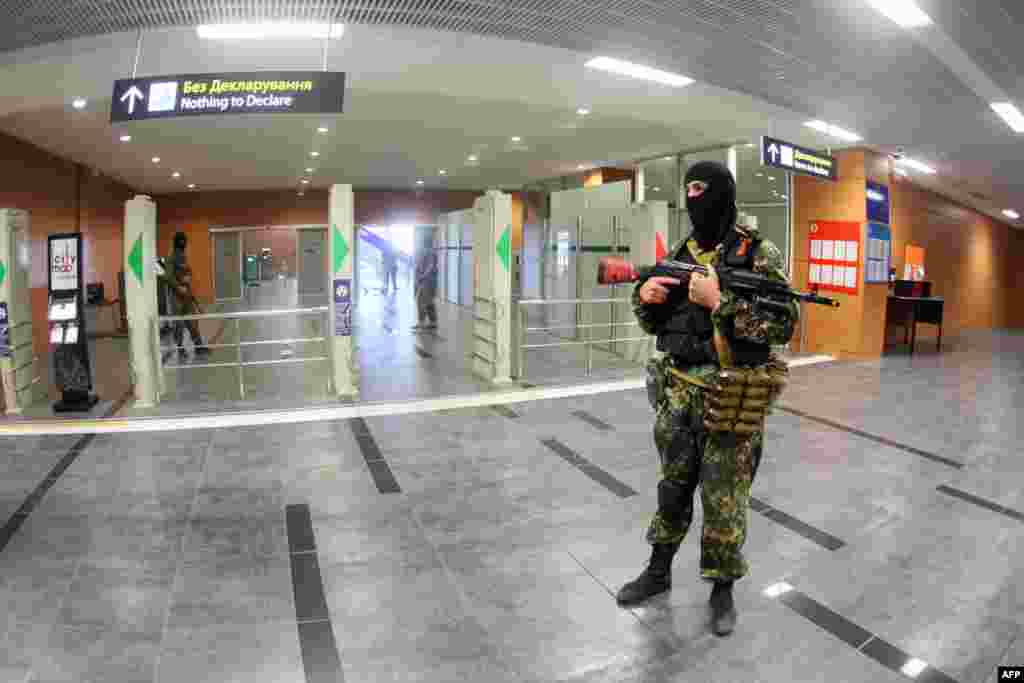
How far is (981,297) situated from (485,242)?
16.1m

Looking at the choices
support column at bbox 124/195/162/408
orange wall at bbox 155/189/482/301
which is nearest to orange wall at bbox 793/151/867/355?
support column at bbox 124/195/162/408

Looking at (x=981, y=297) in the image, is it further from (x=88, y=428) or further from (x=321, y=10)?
(x=88, y=428)

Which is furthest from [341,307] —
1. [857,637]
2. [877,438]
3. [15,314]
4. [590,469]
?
[857,637]

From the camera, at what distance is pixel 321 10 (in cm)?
493

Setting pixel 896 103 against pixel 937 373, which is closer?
pixel 896 103

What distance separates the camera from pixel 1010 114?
7.26m

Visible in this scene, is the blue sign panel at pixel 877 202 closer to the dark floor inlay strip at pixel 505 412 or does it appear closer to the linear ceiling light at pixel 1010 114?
the linear ceiling light at pixel 1010 114

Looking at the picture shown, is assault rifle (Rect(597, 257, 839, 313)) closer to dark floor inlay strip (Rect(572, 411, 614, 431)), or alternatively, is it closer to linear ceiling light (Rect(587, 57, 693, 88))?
dark floor inlay strip (Rect(572, 411, 614, 431))

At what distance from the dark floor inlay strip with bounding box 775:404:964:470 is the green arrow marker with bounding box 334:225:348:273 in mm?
4597

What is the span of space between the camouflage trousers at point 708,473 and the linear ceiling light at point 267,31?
4.56m

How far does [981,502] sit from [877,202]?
7.44 meters

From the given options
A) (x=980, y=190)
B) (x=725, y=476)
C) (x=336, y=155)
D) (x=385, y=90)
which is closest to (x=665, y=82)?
(x=385, y=90)

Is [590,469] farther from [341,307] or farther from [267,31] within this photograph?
[267,31]

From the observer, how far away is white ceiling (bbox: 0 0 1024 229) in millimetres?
4887
